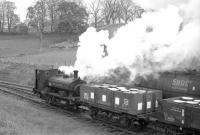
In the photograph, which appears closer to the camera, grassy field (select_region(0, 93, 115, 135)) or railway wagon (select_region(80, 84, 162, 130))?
grassy field (select_region(0, 93, 115, 135))

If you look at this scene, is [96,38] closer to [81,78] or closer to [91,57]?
[91,57]

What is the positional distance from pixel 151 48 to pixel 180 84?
369 centimetres

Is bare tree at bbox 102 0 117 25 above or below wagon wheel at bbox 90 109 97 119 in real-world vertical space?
above

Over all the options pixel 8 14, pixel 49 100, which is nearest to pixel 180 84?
pixel 49 100

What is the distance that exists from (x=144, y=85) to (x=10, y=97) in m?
12.6

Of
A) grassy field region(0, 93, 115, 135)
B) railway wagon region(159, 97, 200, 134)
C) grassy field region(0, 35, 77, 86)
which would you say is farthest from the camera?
grassy field region(0, 35, 77, 86)

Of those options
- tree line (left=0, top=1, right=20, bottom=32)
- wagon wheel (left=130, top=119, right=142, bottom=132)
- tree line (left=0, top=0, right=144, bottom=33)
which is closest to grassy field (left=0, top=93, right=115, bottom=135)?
wagon wheel (left=130, top=119, right=142, bottom=132)

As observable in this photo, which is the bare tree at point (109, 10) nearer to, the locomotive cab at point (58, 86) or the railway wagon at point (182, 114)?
the locomotive cab at point (58, 86)

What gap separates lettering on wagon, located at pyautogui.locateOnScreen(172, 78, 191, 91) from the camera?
63.9ft

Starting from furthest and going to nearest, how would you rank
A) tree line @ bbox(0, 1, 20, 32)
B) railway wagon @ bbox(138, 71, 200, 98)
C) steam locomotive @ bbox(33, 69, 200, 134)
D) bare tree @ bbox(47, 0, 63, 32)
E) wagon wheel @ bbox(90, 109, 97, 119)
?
tree line @ bbox(0, 1, 20, 32) → bare tree @ bbox(47, 0, 63, 32) → wagon wheel @ bbox(90, 109, 97, 119) → railway wagon @ bbox(138, 71, 200, 98) → steam locomotive @ bbox(33, 69, 200, 134)

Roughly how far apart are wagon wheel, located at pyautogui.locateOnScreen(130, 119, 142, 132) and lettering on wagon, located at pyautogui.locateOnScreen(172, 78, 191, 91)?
3937 millimetres

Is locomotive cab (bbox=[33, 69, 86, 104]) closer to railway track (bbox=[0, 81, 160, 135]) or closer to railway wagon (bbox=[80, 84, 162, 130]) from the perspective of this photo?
railway track (bbox=[0, 81, 160, 135])

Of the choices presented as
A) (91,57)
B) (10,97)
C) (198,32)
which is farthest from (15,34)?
(198,32)

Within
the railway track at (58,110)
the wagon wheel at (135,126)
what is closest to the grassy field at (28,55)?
the railway track at (58,110)
